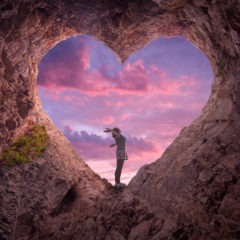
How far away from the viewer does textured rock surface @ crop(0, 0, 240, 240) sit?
27.5ft

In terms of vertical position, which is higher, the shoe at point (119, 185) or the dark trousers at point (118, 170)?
the dark trousers at point (118, 170)

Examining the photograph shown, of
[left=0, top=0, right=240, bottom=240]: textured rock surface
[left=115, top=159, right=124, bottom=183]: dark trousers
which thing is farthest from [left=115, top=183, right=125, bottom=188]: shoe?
[left=0, top=0, right=240, bottom=240]: textured rock surface

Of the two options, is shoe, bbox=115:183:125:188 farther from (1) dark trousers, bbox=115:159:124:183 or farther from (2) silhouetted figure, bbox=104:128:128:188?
(1) dark trousers, bbox=115:159:124:183

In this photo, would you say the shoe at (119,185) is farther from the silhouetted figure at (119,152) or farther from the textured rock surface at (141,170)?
the textured rock surface at (141,170)

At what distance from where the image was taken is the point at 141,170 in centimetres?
1308

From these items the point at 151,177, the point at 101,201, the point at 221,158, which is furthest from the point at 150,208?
the point at 221,158

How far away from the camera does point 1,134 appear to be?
12.4 m

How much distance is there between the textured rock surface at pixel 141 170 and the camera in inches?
330

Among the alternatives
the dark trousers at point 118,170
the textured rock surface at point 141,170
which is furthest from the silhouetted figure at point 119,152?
the textured rock surface at point 141,170

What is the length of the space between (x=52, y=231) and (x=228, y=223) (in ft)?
22.8

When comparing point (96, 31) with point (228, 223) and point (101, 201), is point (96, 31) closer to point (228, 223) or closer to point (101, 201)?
point (101, 201)

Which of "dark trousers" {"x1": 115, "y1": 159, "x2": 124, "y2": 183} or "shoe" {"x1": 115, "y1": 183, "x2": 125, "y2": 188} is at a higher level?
"dark trousers" {"x1": 115, "y1": 159, "x2": 124, "y2": 183}

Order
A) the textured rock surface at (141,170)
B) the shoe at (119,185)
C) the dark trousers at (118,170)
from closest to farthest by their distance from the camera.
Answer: the textured rock surface at (141,170)
the shoe at (119,185)
the dark trousers at (118,170)

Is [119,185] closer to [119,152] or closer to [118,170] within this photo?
[118,170]
